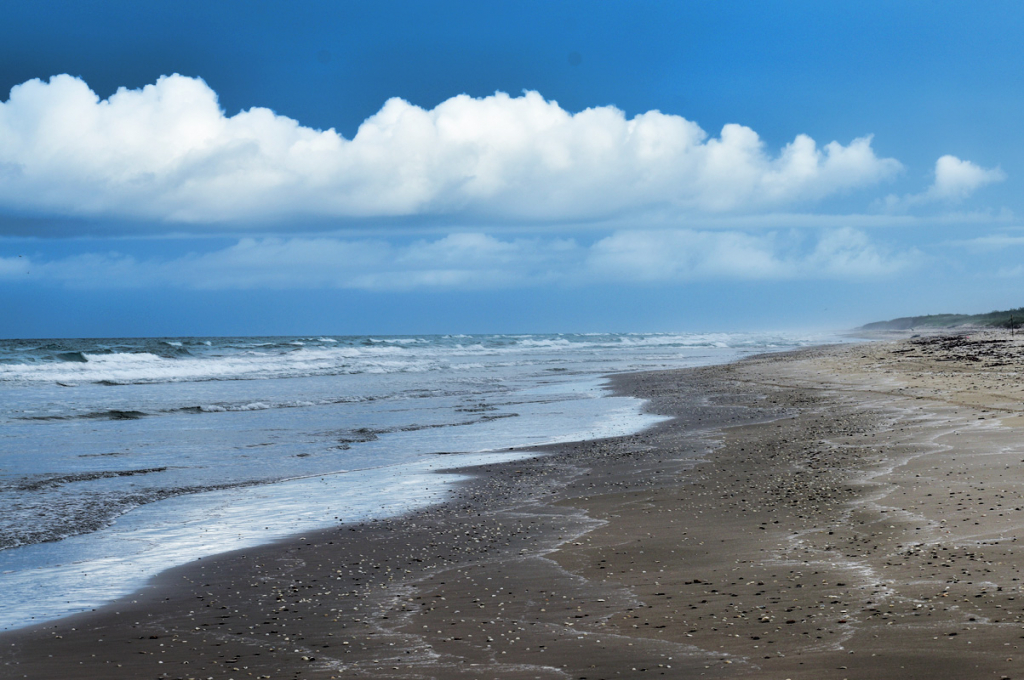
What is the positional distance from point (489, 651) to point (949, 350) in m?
39.8

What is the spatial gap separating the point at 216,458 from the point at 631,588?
1090cm

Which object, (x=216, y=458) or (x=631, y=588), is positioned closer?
(x=631, y=588)

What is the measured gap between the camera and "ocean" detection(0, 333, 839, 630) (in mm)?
8141

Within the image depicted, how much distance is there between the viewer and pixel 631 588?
245 inches

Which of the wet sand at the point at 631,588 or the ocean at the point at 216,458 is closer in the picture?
the wet sand at the point at 631,588

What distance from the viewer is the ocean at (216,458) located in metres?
8.14

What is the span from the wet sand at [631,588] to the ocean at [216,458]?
0.93 m

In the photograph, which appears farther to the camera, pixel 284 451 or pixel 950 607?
pixel 284 451

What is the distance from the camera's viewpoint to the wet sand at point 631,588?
4828mm

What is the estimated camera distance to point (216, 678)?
4816mm

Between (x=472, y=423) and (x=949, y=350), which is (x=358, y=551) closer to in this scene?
(x=472, y=423)

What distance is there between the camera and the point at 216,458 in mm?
14898

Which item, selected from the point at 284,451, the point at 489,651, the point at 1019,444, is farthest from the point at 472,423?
the point at 489,651

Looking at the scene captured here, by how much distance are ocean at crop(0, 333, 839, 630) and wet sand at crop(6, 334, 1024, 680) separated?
36.5 inches
